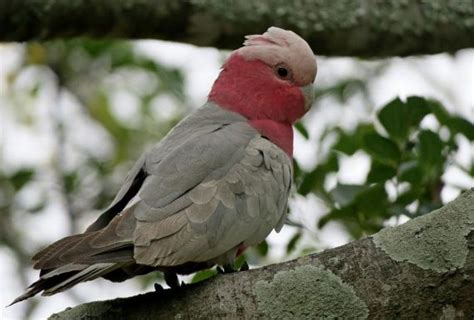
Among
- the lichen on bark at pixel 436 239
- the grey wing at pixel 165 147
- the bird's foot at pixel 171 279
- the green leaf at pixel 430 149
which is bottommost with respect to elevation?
the green leaf at pixel 430 149

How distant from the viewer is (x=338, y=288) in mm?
2986

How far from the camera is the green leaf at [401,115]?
442cm

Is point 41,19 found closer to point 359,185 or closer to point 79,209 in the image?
point 359,185

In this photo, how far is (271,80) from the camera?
4.30 metres

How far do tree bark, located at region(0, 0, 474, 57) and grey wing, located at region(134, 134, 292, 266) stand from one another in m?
0.86

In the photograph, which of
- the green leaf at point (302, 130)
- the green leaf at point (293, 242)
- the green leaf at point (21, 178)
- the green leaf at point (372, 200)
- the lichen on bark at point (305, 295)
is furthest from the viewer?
the green leaf at point (21, 178)

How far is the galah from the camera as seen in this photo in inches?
127

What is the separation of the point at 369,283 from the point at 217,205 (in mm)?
759

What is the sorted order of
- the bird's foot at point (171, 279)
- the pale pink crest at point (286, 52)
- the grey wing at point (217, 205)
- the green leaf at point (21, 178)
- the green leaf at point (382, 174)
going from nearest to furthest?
the grey wing at point (217, 205), the bird's foot at point (171, 279), the pale pink crest at point (286, 52), the green leaf at point (382, 174), the green leaf at point (21, 178)

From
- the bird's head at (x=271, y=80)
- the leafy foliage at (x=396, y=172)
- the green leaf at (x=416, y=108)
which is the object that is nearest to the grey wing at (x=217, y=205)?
the bird's head at (x=271, y=80)

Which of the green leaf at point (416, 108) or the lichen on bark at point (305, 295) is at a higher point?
the lichen on bark at point (305, 295)

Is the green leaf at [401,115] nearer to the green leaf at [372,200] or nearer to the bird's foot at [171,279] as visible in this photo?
the green leaf at [372,200]

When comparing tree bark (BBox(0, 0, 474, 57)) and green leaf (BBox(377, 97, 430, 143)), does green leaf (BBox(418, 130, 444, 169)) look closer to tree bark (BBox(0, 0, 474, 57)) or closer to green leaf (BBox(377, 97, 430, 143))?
green leaf (BBox(377, 97, 430, 143))

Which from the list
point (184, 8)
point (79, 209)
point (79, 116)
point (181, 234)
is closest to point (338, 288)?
point (181, 234)
